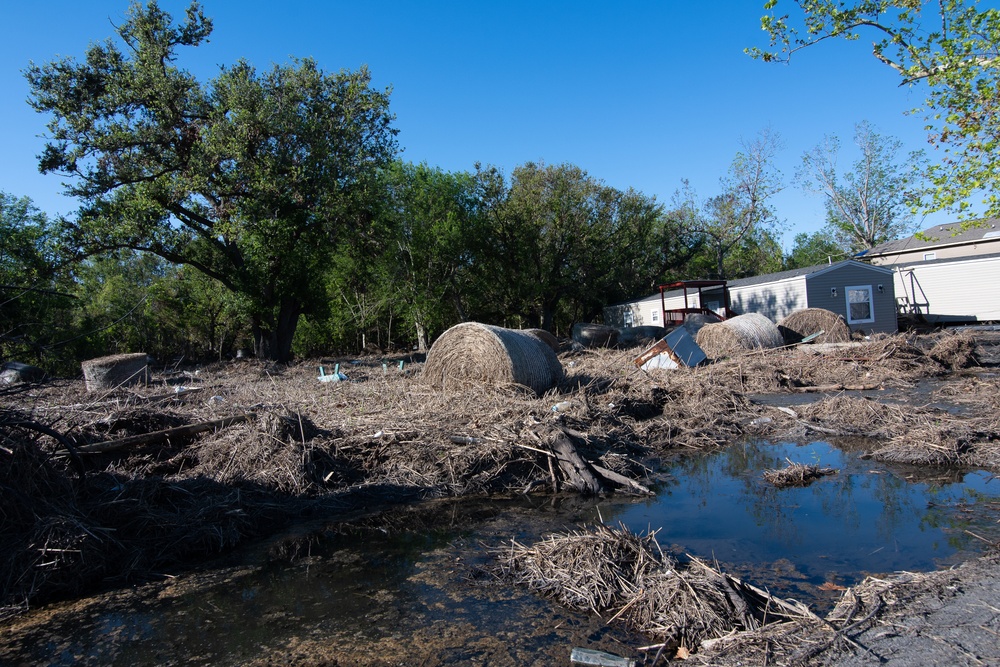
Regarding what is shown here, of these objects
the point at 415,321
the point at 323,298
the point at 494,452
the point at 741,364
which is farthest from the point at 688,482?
the point at 415,321

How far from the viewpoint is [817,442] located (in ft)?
29.0

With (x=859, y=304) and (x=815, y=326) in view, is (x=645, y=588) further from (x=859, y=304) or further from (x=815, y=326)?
(x=859, y=304)

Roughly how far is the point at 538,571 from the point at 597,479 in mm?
2575

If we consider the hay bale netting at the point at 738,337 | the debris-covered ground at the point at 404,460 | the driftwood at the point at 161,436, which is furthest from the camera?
the hay bale netting at the point at 738,337

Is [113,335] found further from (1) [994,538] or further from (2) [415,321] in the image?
(1) [994,538]

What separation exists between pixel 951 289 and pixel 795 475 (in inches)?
1111

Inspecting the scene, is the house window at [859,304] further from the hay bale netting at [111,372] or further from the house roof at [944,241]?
the hay bale netting at [111,372]

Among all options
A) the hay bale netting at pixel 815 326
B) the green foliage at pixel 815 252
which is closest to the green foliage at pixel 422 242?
the hay bale netting at pixel 815 326

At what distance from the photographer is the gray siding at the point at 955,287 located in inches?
1078

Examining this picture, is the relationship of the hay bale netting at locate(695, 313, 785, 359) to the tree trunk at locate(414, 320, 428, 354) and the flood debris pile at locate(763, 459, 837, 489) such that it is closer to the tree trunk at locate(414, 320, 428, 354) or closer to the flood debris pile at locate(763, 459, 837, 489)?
the flood debris pile at locate(763, 459, 837, 489)

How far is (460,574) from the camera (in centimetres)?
478

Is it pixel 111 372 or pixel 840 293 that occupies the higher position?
pixel 840 293

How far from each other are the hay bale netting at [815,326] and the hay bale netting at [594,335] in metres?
6.81

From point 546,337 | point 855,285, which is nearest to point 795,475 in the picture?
point 546,337
